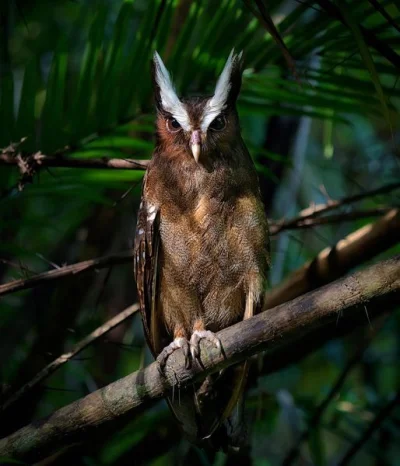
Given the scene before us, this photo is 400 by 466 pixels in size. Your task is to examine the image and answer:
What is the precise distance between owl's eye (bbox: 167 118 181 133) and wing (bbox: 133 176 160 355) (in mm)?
201

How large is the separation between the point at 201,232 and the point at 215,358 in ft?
2.14

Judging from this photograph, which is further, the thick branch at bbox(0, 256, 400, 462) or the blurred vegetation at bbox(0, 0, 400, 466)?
the blurred vegetation at bbox(0, 0, 400, 466)

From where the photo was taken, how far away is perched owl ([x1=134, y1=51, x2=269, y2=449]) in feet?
8.42

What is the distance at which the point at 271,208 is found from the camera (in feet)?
12.6

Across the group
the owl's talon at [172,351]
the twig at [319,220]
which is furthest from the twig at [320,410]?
the owl's talon at [172,351]

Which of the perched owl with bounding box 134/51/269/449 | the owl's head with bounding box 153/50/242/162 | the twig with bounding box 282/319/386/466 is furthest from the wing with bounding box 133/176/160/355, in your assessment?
the twig with bounding box 282/319/386/466

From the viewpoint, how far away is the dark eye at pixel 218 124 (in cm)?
254

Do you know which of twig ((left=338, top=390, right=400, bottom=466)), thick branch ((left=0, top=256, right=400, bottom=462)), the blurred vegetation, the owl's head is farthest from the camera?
twig ((left=338, top=390, right=400, bottom=466))

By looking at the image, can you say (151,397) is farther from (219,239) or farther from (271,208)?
(271,208)

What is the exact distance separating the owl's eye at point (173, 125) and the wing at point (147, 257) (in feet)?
0.66

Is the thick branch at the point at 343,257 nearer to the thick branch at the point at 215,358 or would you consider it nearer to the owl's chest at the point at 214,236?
the owl's chest at the point at 214,236

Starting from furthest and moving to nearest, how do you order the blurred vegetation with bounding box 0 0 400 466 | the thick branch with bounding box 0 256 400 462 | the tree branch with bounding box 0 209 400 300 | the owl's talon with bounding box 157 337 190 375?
1. the tree branch with bounding box 0 209 400 300
2. the blurred vegetation with bounding box 0 0 400 466
3. the owl's talon with bounding box 157 337 190 375
4. the thick branch with bounding box 0 256 400 462

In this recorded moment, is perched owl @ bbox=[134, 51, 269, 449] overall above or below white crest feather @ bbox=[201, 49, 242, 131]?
below

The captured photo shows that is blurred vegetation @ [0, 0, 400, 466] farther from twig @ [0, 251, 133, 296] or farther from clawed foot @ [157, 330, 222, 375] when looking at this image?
clawed foot @ [157, 330, 222, 375]
